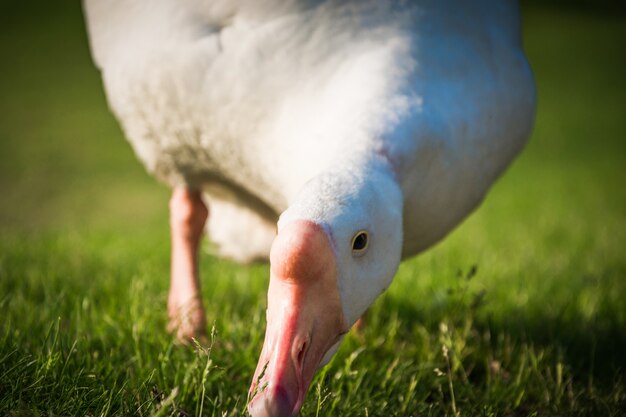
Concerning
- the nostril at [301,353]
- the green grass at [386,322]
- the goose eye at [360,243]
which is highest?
the goose eye at [360,243]

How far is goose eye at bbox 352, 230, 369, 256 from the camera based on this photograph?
5.93 feet

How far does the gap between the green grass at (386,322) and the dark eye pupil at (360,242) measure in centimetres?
41

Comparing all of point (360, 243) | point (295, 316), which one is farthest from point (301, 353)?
point (360, 243)

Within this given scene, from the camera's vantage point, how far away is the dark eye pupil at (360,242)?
1.81 metres

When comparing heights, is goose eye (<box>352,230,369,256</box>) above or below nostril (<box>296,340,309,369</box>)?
above

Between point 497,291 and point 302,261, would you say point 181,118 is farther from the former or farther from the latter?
point 497,291

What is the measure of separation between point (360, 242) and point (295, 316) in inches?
11.2

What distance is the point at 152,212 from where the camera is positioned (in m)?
9.15

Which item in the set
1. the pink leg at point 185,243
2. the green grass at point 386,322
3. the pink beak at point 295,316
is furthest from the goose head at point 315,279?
the pink leg at point 185,243

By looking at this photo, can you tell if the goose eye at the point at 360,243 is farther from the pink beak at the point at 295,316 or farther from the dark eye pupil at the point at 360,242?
the pink beak at the point at 295,316

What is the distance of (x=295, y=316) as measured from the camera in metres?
1.70

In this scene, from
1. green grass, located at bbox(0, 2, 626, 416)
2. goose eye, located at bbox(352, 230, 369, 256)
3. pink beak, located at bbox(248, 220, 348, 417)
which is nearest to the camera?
pink beak, located at bbox(248, 220, 348, 417)

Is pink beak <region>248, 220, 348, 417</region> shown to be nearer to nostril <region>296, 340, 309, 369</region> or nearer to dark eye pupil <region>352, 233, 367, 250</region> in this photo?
nostril <region>296, 340, 309, 369</region>

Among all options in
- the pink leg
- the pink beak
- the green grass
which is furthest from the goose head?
the pink leg
